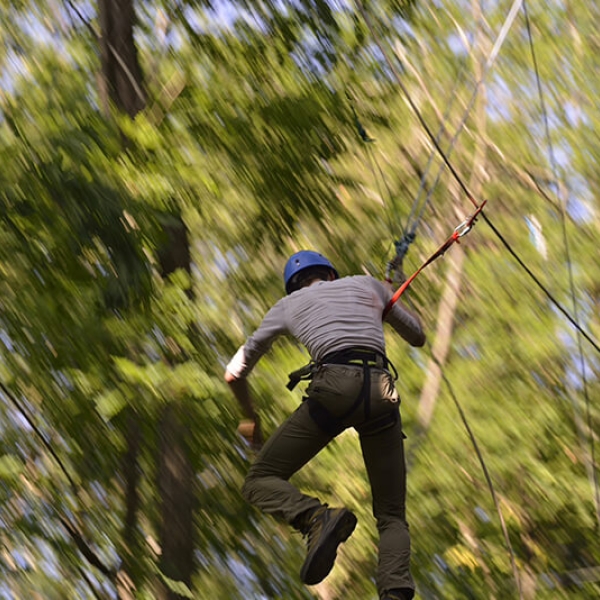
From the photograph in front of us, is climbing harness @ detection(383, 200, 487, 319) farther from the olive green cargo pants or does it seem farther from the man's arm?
the olive green cargo pants

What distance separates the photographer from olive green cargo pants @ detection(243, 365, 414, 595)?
14.2 feet

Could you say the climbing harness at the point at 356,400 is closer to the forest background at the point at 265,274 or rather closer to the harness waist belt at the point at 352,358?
the harness waist belt at the point at 352,358

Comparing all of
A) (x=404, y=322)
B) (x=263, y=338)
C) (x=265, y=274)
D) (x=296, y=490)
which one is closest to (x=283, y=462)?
(x=296, y=490)

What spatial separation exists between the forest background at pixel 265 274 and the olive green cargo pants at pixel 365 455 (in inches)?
55.4

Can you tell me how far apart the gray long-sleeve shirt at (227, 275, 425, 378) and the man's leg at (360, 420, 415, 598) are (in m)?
0.44

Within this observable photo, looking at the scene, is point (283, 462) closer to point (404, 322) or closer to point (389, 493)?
point (389, 493)

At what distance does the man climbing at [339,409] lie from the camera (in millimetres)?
4332

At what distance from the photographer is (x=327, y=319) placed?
14.6ft

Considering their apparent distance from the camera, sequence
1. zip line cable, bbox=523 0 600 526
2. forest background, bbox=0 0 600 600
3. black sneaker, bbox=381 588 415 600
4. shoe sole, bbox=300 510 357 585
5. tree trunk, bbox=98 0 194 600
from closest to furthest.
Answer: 1. shoe sole, bbox=300 510 357 585
2. black sneaker, bbox=381 588 415 600
3. forest background, bbox=0 0 600 600
4. tree trunk, bbox=98 0 194 600
5. zip line cable, bbox=523 0 600 526

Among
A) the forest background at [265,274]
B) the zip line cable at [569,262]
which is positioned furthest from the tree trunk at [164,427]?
the zip line cable at [569,262]

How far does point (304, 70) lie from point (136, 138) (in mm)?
2038

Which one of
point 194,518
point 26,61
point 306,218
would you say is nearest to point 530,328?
point 306,218

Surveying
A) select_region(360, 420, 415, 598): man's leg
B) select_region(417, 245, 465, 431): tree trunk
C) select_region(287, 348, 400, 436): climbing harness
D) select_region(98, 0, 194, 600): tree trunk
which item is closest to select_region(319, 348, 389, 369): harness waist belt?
select_region(287, 348, 400, 436): climbing harness

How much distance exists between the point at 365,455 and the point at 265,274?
3875 mm
